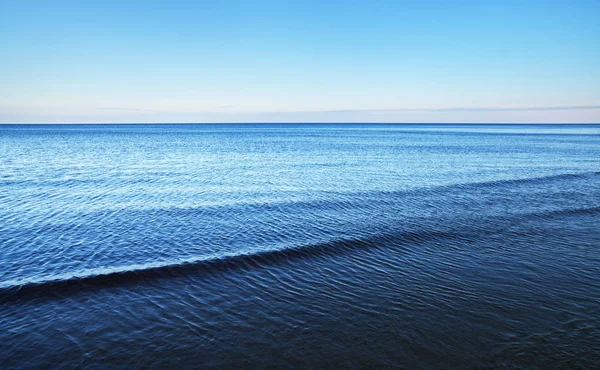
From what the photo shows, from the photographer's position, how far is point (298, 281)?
43.1 feet

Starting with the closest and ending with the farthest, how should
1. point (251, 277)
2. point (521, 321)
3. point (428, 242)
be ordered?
point (521, 321) → point (251, 277) → point (428, 242)

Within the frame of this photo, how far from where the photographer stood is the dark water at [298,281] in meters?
9.02

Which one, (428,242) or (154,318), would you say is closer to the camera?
(154,318)

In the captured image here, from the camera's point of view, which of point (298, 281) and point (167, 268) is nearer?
point (298, 281)

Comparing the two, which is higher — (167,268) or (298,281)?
(167,268)

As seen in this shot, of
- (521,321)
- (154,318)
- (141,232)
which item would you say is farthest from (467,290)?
(141,232)

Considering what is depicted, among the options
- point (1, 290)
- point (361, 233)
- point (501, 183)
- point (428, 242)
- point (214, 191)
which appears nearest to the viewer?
point (1, 290)

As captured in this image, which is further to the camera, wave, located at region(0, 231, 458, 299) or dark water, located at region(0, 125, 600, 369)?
wave, located at region(0, 231, 458, 299)

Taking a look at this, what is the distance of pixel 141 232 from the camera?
1894 centimetres

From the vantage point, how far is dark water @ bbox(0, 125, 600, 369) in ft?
29.6

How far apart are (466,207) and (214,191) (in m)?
20.0

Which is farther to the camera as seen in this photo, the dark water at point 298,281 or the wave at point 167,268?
the wave at point 167,268

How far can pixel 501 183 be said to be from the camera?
33.9 metres

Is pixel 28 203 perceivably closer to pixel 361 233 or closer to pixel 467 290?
pixel 361 233
